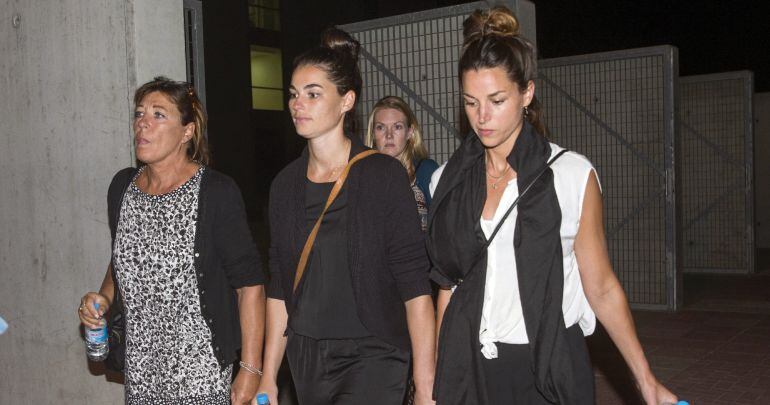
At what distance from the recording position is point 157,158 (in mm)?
3691

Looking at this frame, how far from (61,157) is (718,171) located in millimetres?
10817

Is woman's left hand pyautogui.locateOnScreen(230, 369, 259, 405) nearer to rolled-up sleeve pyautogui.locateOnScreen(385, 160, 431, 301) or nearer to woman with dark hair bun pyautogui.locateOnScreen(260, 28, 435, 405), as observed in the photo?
woman with dark hair bun pyautogui.locateOnScreen(260, 28, 435, 405)

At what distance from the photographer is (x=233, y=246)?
360cm

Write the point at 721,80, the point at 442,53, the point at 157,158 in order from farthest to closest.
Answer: the point at 721,80, the point at 442,53, the point at 157,158

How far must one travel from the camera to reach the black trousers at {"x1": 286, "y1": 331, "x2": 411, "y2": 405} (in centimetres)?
321

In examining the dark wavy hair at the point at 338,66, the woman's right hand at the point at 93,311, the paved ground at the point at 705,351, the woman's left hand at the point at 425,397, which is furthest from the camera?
the paved ground at the point at 705,351

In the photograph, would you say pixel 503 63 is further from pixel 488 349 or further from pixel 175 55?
pixel 175 55

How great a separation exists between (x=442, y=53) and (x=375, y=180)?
3697 millimetres

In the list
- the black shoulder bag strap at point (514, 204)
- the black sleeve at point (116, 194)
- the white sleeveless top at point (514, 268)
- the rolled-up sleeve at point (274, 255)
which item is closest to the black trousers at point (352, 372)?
the rolled-up sleeve at point (274, 255)

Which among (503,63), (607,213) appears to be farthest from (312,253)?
(607,213)

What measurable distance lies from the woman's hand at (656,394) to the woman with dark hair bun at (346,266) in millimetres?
814

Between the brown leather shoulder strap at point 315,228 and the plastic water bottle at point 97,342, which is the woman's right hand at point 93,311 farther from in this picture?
the brown leather shoulder strap at point 315,228

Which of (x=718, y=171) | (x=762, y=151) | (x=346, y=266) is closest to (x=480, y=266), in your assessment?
(x=346, y=266)

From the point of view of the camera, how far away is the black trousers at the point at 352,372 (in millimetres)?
3205
